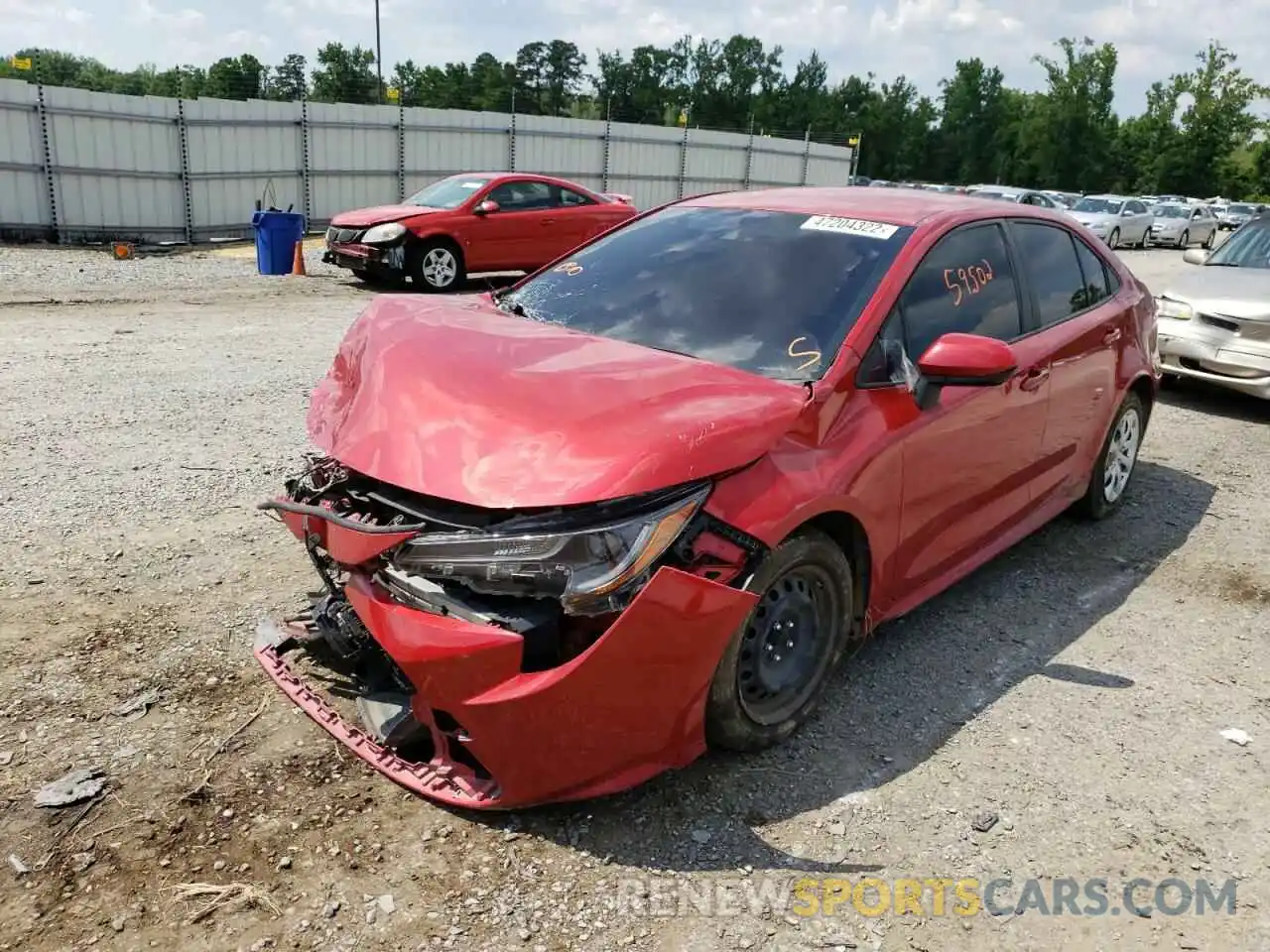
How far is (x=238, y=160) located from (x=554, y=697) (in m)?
18.2

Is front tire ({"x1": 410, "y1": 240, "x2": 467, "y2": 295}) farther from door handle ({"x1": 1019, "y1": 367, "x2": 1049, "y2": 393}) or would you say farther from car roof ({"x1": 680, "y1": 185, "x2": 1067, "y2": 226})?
door handle ({"x1": 1019, "y1": 367, "x2": 1049, "y2": 393})

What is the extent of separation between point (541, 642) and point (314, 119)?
18.8 metres

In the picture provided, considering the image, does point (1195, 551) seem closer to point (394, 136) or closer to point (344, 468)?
point (344, 468)

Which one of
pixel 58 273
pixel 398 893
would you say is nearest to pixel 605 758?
pixel 398 893

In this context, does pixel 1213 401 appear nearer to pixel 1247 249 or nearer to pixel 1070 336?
pixel 1247 249

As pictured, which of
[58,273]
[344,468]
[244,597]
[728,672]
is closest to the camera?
[728,672]

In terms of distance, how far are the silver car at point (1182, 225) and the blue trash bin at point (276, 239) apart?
84.1 ft

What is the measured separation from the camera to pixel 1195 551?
211 inches

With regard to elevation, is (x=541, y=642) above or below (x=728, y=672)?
above

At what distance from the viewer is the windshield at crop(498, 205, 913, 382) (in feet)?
11.3

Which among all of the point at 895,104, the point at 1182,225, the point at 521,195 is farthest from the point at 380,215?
the point at 895,104

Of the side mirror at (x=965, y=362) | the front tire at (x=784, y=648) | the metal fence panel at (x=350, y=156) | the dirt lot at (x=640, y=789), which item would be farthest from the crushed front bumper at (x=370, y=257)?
the front tire at (x=784, y=648)

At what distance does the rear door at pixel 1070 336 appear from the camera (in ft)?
14.9

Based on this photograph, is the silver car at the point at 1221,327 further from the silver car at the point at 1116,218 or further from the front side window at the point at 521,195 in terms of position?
the silver car at the point at 1116,218
